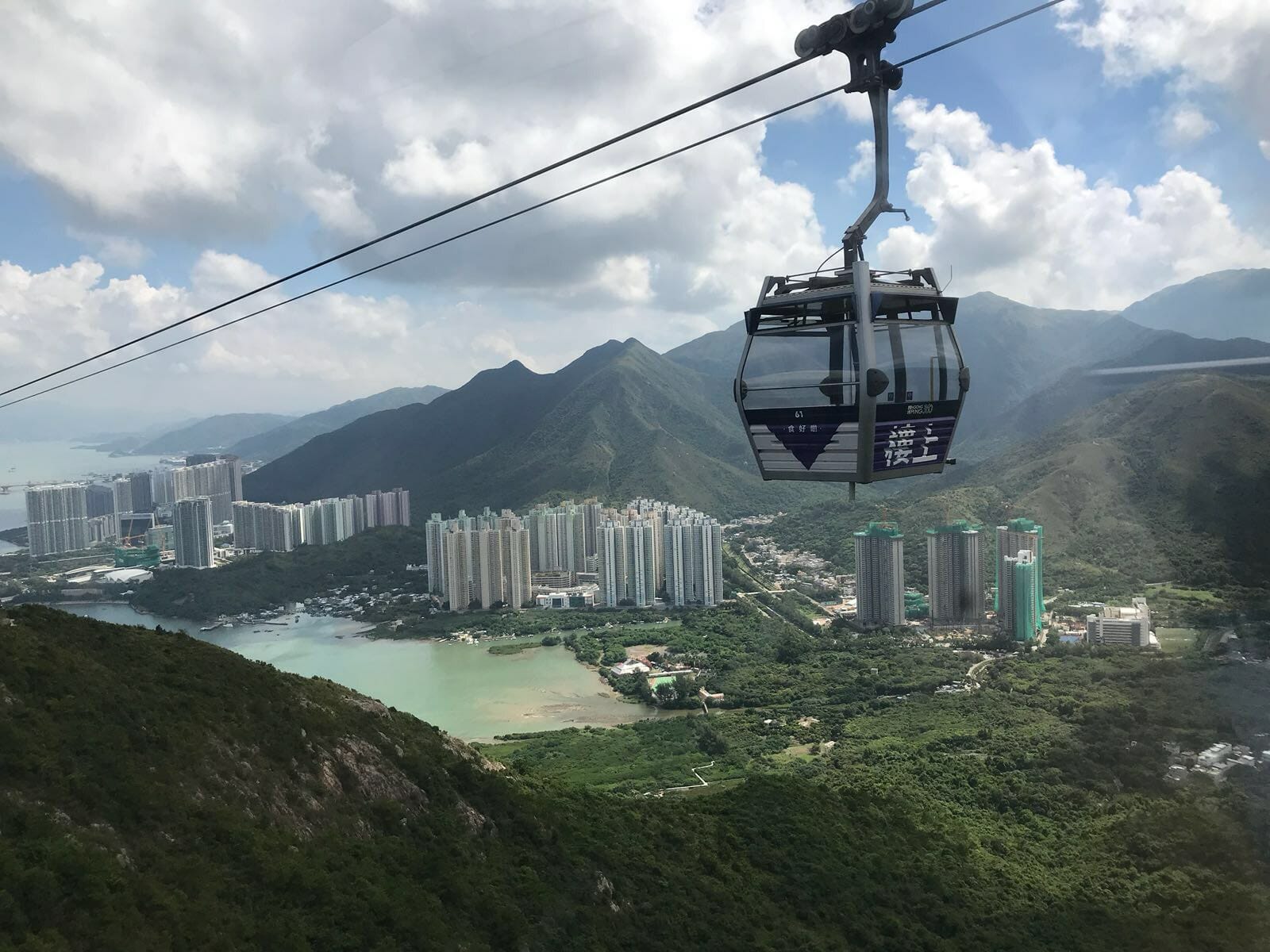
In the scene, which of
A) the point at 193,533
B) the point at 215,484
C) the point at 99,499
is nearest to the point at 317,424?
the point at 215,484

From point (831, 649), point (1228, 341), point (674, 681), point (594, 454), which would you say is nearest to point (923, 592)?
point (831, 649)

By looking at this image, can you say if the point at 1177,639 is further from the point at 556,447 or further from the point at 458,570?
the point at 556,447

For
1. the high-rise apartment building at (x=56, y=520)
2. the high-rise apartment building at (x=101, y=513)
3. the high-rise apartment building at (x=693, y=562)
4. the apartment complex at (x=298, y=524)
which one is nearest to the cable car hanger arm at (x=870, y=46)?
the high-rise apartment building at (x=693, y=562)

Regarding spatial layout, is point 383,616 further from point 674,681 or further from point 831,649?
point 831,649

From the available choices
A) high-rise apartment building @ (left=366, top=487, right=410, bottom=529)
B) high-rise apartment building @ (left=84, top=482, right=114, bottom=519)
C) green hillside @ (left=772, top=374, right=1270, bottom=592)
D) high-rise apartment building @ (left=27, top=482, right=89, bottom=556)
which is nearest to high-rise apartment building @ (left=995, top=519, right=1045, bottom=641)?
green hillside @ (left=772, top=374, right=1270, bottom=592)

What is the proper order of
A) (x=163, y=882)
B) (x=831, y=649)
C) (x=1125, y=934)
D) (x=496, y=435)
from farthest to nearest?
(x=496, y=435) < (x=831, y=649) < (x=1125, y=934) < (x=163, y=882)

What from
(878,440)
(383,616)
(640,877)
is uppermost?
(878,440)

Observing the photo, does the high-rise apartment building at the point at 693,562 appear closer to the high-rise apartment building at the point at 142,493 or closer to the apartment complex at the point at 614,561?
the apartment complex at the point at 614,561
